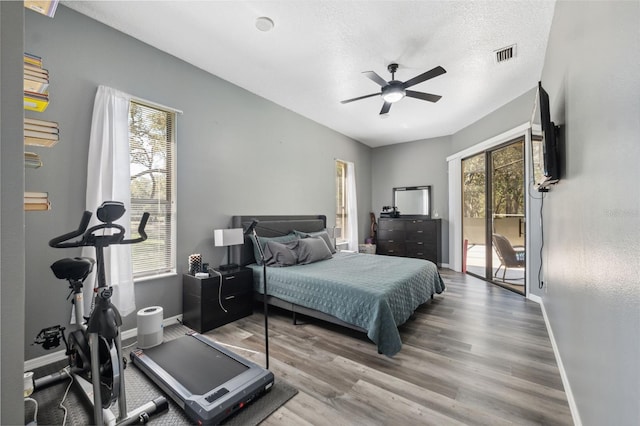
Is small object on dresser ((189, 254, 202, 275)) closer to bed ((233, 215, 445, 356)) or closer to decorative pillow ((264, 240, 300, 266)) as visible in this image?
bed ((233, 215, 445, 356))

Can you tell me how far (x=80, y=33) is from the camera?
2418mm

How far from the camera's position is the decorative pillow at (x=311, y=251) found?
12.1ft

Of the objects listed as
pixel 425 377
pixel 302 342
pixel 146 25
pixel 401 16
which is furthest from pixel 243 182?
pixel 425 377

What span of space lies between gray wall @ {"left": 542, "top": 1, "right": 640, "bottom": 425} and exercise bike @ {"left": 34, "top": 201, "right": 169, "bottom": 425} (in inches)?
87.2

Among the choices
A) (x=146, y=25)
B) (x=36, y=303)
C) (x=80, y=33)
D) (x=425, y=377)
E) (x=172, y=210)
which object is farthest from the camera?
(x=172, y=210)

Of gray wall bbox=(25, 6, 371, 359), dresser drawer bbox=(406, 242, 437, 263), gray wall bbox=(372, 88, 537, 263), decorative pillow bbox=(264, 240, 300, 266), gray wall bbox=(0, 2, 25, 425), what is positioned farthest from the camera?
dresser drawer bbox=(406, 242, 437, 263)

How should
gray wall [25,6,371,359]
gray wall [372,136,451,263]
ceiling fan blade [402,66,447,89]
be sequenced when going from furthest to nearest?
gray wall [372,136,451,263]
ceiling fan blade [402,66,447,89]
gray wall [25,6,371,359]

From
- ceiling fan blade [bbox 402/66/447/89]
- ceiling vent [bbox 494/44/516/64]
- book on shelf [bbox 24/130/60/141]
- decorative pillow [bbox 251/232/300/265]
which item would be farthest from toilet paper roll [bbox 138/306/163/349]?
ceiling vent [bbox 494/44/516/64]

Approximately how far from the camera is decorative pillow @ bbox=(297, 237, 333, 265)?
12.1 feet

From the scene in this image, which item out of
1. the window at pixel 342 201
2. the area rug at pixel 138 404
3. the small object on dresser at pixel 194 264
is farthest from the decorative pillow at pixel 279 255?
the window at pixel 342 201

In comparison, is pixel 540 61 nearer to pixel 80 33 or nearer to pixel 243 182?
pixel 243 182

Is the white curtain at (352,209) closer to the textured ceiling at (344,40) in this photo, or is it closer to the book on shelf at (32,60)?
the textured ceiling at (344,40)

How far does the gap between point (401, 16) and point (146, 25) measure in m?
2.47

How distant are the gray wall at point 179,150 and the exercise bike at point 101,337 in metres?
0.78
